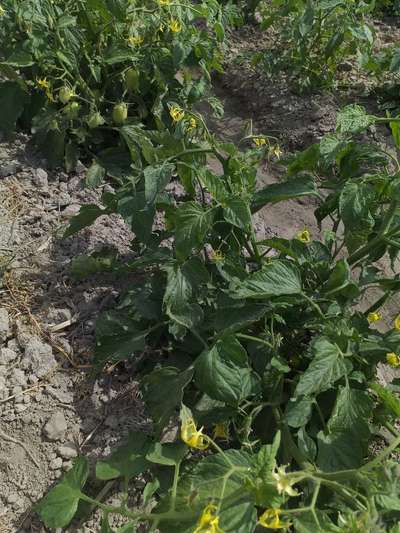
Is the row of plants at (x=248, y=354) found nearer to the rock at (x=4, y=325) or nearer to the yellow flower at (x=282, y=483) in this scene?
the yellow flower at (x=282, y=483)

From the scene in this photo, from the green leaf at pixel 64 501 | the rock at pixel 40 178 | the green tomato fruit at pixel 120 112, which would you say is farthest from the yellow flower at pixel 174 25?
the green leaf at pixel 64 501

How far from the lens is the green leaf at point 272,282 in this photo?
130 cm

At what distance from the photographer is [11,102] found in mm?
2201

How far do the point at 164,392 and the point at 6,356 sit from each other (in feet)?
1.80

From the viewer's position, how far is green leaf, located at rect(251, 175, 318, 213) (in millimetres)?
1497

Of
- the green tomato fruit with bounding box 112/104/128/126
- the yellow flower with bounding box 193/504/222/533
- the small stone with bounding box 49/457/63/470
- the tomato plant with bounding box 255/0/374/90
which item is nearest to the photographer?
the yellow flower with bounding box 193/504/222/533

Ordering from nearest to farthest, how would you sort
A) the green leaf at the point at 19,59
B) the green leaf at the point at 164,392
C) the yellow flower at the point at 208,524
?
the yellow flower at the point at 208,524 < the green leaf at the point at 164,392 < the green leaf at the point at 19,59

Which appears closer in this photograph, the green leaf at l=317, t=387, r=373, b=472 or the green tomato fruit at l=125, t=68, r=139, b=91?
the green leaf at l=317, t=387, r=373, b=472

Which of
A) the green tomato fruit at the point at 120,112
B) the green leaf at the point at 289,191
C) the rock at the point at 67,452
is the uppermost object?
the green leaf at the point at 289,191

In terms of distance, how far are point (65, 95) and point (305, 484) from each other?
1.56 m

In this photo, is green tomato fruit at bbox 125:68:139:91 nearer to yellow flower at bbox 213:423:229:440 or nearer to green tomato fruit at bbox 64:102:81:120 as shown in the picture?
green tomato fruit at bbox 64:102:81:120

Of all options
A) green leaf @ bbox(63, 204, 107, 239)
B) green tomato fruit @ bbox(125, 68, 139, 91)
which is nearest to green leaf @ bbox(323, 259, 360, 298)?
green leaf @ bbox(63, 204, 107, 239)

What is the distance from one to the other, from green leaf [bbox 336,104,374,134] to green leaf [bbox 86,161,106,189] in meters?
0.98

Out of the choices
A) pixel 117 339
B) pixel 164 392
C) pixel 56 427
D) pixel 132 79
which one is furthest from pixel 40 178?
pixel 164 392
